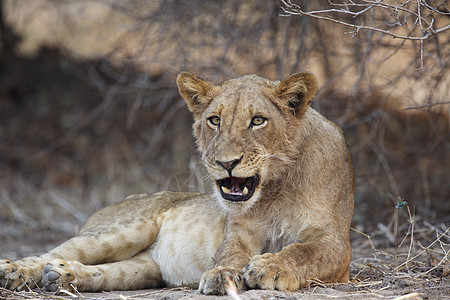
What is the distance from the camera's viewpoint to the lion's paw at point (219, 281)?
10.1ft

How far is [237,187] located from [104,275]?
1.19 meters

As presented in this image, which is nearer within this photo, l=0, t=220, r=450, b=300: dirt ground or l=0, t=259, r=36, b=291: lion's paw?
l=0, t=220, r=450, b=300: dirt ground

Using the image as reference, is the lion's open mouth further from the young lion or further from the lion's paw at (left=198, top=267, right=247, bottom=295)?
the lion's paw at (left=198, top=267, right=247, bottom=295)

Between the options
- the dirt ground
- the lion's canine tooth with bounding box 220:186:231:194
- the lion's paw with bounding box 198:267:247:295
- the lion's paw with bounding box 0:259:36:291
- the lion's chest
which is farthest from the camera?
the lion's chest

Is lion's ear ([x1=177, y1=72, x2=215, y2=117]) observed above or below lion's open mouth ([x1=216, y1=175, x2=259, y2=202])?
above

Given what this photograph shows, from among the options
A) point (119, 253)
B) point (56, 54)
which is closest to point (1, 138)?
point (56, 54)

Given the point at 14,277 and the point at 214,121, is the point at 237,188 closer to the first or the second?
the point at 214,121

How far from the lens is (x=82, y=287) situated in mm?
3732

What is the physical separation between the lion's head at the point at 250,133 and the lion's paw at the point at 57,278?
3.23ft

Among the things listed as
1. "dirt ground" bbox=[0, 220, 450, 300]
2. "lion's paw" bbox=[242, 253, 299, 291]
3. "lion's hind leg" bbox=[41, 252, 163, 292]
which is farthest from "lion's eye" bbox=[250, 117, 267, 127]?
"lion's hind leg" bbox=[41, 252, 163, 292]

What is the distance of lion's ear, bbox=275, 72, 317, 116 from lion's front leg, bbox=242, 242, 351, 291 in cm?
81

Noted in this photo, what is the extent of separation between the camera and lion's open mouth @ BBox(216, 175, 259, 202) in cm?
332

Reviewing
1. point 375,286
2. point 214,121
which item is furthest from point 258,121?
point 375,286

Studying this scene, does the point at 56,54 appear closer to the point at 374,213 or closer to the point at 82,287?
the point at 374,213
